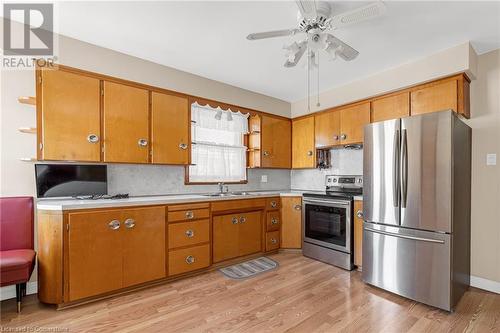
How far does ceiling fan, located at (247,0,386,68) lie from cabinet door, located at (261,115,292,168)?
6.47ft

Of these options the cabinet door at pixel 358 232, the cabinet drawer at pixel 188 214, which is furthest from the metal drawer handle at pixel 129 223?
the cabinet door at pixel 358 232

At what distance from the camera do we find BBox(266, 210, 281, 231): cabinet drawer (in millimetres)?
3723

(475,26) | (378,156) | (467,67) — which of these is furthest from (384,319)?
(475,26)

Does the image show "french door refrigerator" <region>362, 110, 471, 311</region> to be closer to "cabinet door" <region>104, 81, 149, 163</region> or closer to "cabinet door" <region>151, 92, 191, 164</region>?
"cabinet door" <region>151, 92, 191, 164</region>

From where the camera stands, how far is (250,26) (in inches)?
88.4

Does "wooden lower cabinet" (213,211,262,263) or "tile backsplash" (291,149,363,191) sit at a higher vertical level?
"tile backsplash" (291,149,363,191)

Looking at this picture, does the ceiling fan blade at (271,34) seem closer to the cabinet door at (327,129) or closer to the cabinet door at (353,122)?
the cabinet door at (353,122)

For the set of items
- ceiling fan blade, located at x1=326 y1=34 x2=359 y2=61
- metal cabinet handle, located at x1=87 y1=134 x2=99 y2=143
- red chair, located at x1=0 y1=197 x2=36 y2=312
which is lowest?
red chair, located at x1=0 y1=197 x2=36 y2=312

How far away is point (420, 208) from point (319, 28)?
1.88 metres

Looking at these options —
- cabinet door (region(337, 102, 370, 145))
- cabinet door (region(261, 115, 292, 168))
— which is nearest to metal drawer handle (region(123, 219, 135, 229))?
cabinet door (region(261, 115, 292, 168))

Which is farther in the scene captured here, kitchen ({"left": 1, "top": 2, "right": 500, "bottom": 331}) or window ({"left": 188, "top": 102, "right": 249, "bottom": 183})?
window ({"left": 188, "top": 102, "right": 249, "bottom": 183})

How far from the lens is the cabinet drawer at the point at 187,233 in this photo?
2.75 metres

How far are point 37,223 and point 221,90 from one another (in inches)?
104

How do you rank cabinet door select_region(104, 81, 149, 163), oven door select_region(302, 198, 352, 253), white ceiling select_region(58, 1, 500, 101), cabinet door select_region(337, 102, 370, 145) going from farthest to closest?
1. cabinet door select_region(337, 102, 370, 145)
2. oven door select_region(302, 198, 352, 253)
3. cabinet door select_region(104, 81, 149, 163)
4. white ceiling select_region(58, 1, 500, 101)
